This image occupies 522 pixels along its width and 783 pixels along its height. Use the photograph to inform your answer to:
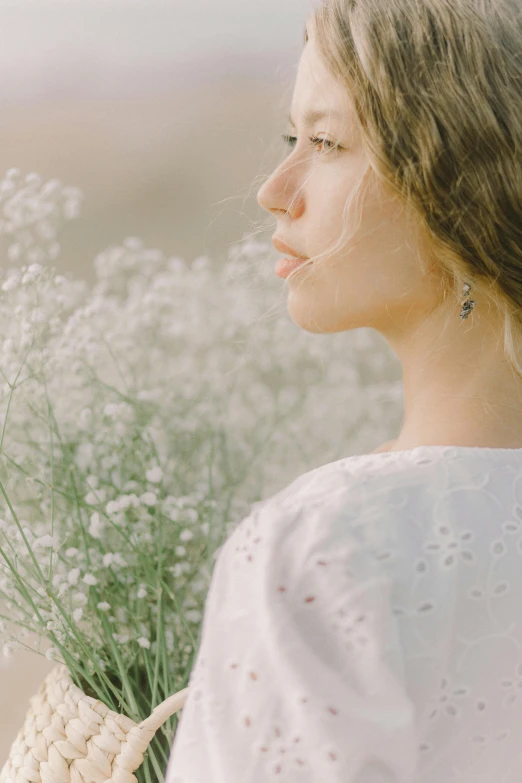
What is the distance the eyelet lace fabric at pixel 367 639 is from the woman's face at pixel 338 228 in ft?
0.57

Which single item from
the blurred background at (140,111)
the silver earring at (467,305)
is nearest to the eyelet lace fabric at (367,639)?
the silver earring at (467,305)

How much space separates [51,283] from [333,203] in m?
0.38

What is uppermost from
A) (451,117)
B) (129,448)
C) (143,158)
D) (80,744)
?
(143,158)

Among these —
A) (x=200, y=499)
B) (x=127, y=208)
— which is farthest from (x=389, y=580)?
(x=127, y=208)

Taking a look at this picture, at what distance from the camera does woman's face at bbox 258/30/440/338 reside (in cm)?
68

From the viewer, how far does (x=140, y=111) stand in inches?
63.6

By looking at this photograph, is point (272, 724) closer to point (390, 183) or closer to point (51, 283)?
point (390, 183)

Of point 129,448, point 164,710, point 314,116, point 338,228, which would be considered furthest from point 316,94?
point 164,710

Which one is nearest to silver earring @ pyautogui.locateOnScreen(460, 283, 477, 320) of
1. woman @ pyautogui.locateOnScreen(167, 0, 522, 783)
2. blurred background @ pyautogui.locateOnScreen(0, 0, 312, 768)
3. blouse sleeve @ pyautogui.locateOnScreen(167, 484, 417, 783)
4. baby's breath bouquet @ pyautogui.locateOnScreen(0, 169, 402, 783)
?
woman @ pyautogui.locateOnScreen(167, 0, 522, 783)

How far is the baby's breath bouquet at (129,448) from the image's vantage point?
0.86 meters

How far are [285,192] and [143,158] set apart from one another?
3.29 ft

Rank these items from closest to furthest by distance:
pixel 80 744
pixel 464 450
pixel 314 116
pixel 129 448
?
pixel 464 450
pixel 314 116
pixel 80 744
pixel 129 448

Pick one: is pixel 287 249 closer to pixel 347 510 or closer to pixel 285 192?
pixel 285 192

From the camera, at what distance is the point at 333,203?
0.69 metres
